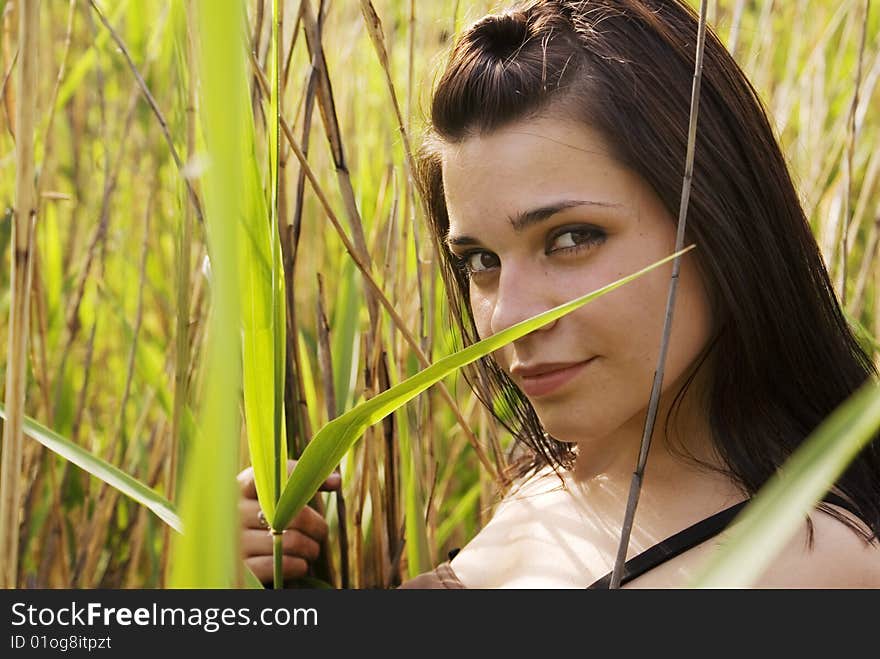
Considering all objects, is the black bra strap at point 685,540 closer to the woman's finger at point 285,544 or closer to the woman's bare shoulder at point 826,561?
the woman's bare shoulder at point 826,561

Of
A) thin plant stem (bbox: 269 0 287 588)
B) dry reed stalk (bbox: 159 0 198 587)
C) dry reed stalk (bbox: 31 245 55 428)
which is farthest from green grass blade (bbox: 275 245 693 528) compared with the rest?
dry reed stalk (bbox: 31 245 55 428)

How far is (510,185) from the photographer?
2.32 feet

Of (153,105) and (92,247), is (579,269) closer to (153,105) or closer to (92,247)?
(153,105)

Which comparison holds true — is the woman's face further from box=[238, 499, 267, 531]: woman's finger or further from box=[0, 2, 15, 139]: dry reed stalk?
box=[0, 2, 15, 139]: dry reed stalk

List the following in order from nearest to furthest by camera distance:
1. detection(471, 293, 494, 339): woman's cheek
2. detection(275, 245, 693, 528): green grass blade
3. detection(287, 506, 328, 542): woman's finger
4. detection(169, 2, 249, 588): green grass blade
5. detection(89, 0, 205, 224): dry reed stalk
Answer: detection(169, 2, 249, 588): green grass blade, detection(275, 245, 693, 528): green grass blade, detection(89, 0, 205, 224): dry reed stalk, detection(471, 293, 494, 339): woman's cheek, detection(287, 506, 328, 542): woman's finger

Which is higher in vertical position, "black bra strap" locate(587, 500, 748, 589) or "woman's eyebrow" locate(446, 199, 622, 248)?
"woman's eyebrow" locate(446, 199, 622, 248)

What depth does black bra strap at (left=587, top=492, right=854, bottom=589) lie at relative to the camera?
→ 2.24 feet

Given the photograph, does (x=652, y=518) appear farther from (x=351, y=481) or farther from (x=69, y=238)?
(x=69, y=238)

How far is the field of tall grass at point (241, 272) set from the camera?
0.50m

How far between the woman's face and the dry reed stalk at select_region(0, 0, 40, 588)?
1.05ft

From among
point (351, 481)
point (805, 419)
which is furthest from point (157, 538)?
point (805, 419)

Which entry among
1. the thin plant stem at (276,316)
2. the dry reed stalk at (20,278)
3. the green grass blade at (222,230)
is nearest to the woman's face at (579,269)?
the thin plant stem at (276,316)
